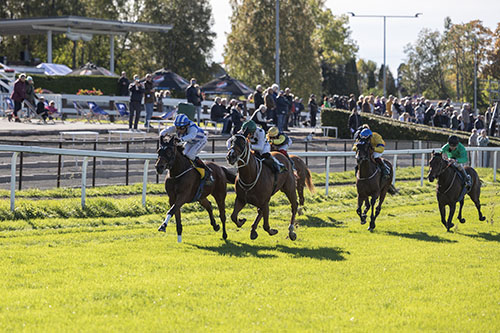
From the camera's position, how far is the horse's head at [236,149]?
1061 centimetres

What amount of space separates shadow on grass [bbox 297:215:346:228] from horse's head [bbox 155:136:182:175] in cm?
386

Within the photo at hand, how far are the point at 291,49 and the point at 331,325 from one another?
47.5 m

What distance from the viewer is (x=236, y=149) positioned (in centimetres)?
1076

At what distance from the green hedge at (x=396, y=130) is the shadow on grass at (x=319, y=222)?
16175 mm

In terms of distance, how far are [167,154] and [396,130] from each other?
70.6 ft

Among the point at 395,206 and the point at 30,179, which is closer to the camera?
the point at 30,179

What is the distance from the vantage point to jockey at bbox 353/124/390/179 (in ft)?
45.1

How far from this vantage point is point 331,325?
656 cm

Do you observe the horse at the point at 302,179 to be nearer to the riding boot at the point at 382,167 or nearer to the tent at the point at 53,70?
the riding boot at the point at 382,167

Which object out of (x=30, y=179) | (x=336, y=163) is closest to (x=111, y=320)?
(x=30, y=179)

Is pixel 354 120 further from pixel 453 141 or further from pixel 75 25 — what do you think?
pixel 75 25

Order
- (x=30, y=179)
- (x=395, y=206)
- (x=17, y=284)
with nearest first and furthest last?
(x=17, y=284)
(x=30, y=179)
(x=395, y=206)

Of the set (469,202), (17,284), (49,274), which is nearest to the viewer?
(17,284)

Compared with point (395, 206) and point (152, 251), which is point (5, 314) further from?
point (395, 206)
